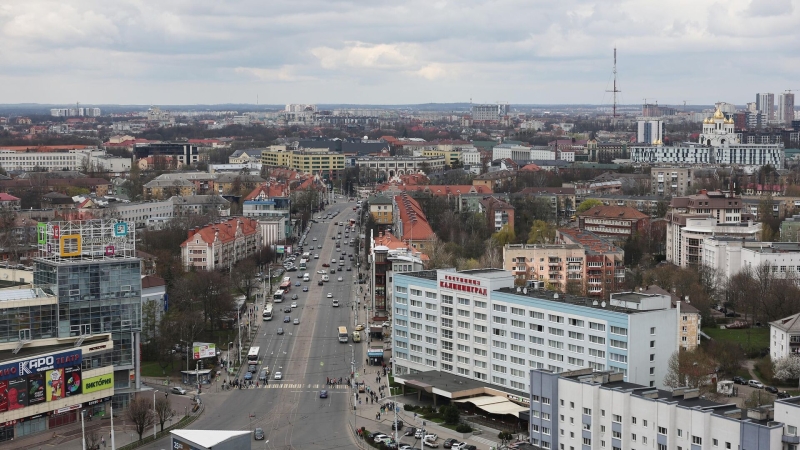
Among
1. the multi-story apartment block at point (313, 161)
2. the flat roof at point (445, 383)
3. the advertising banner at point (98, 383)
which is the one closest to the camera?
the advertising banner at point (98, 383)

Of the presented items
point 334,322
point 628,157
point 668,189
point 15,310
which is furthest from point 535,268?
point 628,157

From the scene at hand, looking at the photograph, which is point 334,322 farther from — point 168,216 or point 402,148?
point 402,148

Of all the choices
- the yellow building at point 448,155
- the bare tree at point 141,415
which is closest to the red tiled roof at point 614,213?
the bare tree at point 141,415

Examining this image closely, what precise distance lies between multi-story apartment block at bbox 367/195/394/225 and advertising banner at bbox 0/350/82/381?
43.3 m

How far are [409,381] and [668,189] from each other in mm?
66101

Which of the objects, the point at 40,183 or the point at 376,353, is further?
the point at 40,183

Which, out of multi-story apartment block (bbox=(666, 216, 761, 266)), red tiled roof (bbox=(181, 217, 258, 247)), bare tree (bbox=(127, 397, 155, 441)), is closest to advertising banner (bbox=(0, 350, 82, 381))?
bare tree (bbox=(127, 397, 155, 441))

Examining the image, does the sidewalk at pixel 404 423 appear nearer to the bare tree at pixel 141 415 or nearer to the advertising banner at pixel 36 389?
the bare tree at pixel 141 415

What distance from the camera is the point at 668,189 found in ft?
329

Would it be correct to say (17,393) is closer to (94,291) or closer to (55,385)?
(55,385)

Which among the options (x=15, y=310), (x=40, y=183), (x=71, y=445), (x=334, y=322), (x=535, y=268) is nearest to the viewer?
(x=71, y=445)

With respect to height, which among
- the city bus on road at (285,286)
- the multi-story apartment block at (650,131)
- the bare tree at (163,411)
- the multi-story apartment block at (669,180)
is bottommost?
the bare tree at (163,411)

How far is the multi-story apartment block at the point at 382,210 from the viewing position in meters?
A: 77.9

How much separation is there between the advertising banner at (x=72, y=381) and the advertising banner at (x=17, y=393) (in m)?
1.44
